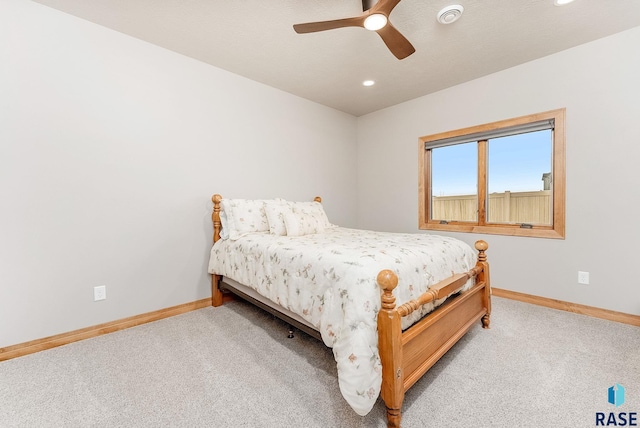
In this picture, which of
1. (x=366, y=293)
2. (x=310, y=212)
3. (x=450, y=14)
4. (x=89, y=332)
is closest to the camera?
(x=366, y=293)

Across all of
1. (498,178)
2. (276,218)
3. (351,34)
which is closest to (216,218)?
(276,218)

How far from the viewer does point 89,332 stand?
2213 millimetres

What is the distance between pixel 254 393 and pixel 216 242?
1.63 meters

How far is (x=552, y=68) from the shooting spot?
8.85 ft

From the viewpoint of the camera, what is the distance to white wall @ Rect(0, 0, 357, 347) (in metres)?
1.95

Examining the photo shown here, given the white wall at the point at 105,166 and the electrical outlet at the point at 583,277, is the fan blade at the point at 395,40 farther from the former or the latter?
the electrical outlet at the point at 583,277

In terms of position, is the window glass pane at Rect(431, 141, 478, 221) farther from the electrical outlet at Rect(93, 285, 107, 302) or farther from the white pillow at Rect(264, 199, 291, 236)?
the electrical outlet at Rect(93, 285, 107, 302)

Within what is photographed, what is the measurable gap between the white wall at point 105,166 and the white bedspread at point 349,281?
870 millimetres

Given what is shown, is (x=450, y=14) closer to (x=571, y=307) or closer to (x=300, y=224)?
(x=300, y=224)

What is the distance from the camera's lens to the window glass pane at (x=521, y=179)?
289 cm

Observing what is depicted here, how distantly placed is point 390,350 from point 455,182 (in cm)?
294

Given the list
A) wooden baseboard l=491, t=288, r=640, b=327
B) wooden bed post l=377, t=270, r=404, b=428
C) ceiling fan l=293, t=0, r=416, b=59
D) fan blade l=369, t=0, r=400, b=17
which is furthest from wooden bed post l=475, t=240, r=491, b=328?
fan blade l=369, t=0, r=400, b=17

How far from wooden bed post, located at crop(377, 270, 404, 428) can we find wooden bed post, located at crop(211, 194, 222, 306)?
Result: 2.09m

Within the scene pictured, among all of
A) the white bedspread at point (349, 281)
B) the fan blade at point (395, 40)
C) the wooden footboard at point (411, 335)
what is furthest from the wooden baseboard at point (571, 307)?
the fan blade at point (395, 40)
